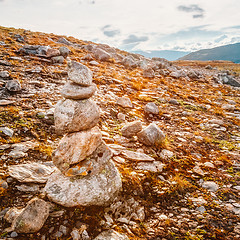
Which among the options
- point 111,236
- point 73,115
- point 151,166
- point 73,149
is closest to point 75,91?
point 73,115

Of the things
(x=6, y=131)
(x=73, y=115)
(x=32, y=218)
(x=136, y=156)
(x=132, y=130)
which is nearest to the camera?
(x=32, y=218)

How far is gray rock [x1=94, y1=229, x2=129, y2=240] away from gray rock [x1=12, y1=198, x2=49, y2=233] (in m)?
1.33

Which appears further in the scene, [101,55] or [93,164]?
[101,55]

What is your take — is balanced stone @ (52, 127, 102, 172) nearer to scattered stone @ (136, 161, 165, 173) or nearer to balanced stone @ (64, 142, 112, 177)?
balanced stone @ (64, 142, 112, 177)

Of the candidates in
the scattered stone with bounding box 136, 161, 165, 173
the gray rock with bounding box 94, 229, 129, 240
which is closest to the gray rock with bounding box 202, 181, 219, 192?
the scattered stone with bounding box 136, 161, 165, 173

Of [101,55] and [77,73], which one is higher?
[101,55]

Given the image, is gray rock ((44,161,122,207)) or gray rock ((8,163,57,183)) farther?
gray rock ((8,163,57,183))

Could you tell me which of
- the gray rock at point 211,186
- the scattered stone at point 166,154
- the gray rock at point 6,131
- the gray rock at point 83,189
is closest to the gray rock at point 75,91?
A: the gray rock at point 83,189

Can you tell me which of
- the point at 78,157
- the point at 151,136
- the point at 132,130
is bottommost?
the point at 151,136

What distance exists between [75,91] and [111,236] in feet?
12.5

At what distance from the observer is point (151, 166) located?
617 cm

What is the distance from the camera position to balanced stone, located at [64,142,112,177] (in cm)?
450

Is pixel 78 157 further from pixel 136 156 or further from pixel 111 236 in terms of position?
pixel 136 156

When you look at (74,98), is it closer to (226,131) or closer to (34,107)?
(34,107)
